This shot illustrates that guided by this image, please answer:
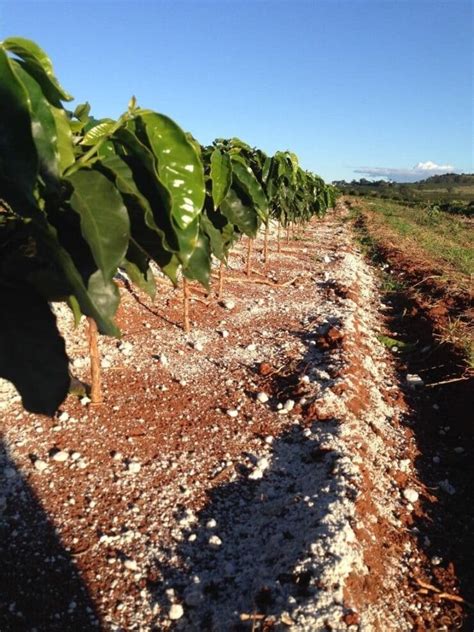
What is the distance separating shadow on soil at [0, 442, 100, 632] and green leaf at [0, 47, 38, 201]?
202 centimetres

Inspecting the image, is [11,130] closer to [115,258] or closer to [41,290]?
[115,258]

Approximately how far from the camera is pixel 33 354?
1.42m

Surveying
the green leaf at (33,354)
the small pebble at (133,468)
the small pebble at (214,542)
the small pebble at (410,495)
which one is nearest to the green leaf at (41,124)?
the green leaf at (33,354)

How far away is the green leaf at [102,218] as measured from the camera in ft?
4.26

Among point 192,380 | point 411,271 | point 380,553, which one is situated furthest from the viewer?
point 411,271

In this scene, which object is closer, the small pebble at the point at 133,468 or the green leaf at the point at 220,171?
the green leaf at the point at 220,171

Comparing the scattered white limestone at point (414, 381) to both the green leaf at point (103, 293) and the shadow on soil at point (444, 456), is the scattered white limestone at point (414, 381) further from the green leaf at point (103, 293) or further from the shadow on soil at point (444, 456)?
the green leaf at point (103, 293)

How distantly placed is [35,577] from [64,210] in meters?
1.93

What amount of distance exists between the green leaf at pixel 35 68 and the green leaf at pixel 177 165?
0.94 ft

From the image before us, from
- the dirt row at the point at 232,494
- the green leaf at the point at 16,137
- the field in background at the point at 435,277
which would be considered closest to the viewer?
the green leaf at the point at 16,137

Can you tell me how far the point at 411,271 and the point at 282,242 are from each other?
5376 millimetres

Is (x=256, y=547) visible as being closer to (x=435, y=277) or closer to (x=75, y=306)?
(x=75, y=306)

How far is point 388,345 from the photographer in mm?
6402

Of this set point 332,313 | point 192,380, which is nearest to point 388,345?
point 332,313
